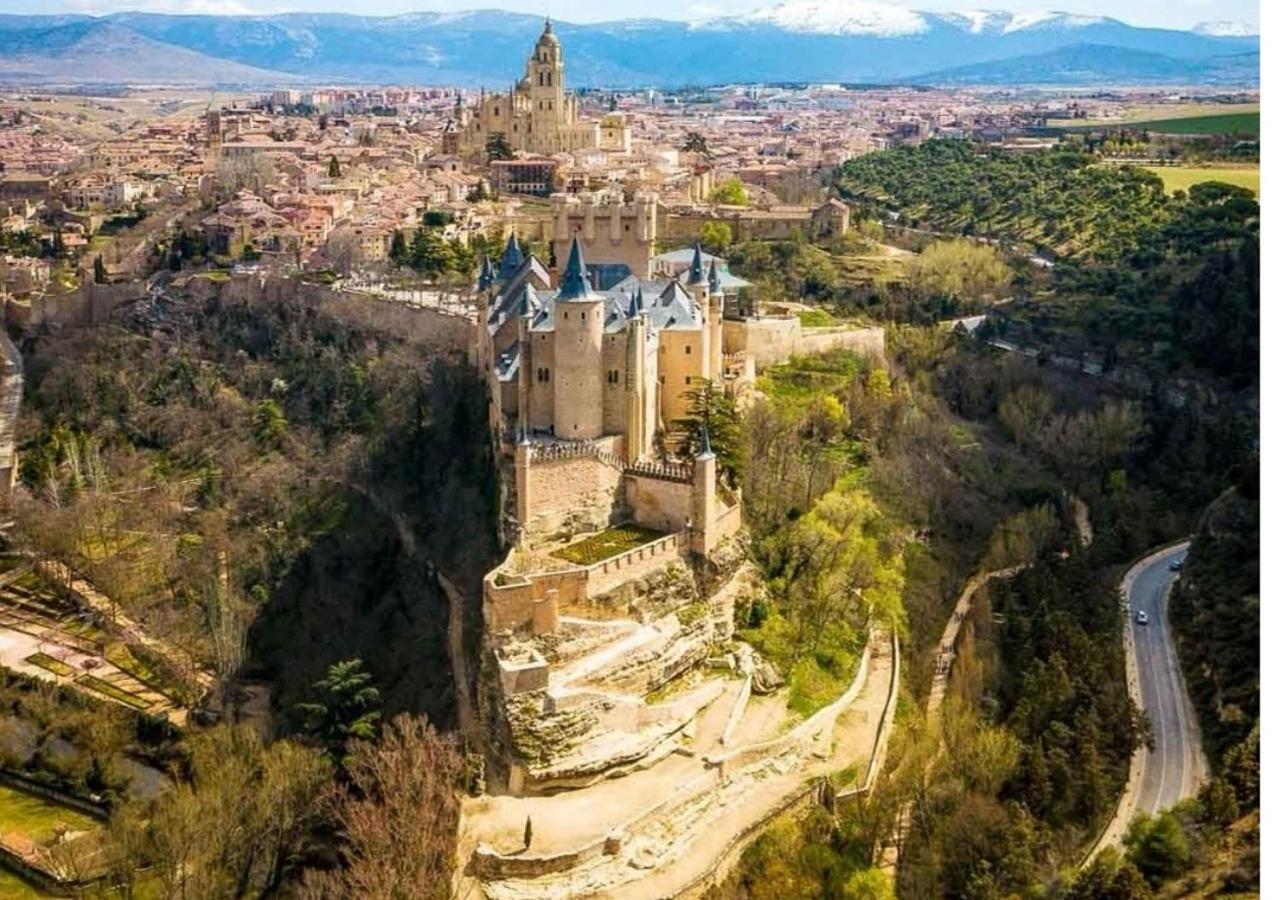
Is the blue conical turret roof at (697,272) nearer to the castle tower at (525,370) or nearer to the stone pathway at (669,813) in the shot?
the castle tower at (525,370)

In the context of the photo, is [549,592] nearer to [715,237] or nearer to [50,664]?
[50,664]

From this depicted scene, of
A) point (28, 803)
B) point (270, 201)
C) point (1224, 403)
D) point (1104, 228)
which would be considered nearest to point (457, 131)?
point (270, 201)

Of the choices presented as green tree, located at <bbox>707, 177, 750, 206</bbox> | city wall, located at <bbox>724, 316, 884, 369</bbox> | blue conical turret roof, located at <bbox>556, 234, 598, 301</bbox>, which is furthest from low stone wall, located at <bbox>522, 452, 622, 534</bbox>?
green tree, located at <bbox>707, 177, 750, 206</bbox>

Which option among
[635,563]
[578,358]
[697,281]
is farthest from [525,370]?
[697,281]

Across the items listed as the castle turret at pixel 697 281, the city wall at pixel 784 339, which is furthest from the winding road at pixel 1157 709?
the castle turret at pixel 697 281

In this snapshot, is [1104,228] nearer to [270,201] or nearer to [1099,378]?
[1099,378]
